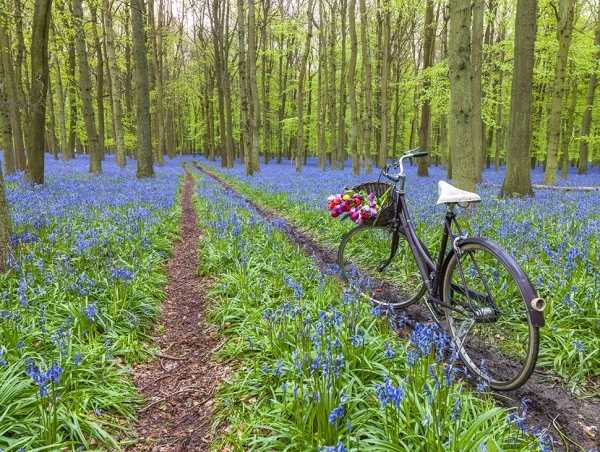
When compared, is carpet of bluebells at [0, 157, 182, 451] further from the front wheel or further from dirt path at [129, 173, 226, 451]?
the front wheel

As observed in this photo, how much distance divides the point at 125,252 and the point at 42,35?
29.6ft

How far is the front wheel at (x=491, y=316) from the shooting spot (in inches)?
120

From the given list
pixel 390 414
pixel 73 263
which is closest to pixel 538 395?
pixel 390 414

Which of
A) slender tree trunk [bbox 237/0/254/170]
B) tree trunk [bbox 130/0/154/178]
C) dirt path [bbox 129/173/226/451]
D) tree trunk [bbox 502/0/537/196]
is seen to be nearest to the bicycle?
dirt path [bbox 129/173/226/451]

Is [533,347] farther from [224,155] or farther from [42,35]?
[224,155]

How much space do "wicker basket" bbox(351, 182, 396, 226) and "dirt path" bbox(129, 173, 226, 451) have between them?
2.63 meters

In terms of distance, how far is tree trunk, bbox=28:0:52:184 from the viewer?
10.9m

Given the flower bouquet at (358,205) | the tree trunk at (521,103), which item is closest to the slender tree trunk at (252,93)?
the tree trunk at (521,103)

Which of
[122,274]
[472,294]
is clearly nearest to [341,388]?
[472,294]

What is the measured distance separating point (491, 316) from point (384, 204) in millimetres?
2115

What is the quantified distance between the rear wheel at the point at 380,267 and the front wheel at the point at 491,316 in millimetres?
647

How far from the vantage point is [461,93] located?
8602mm

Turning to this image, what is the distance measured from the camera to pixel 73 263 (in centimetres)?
563

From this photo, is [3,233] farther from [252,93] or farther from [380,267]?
[252,93]
